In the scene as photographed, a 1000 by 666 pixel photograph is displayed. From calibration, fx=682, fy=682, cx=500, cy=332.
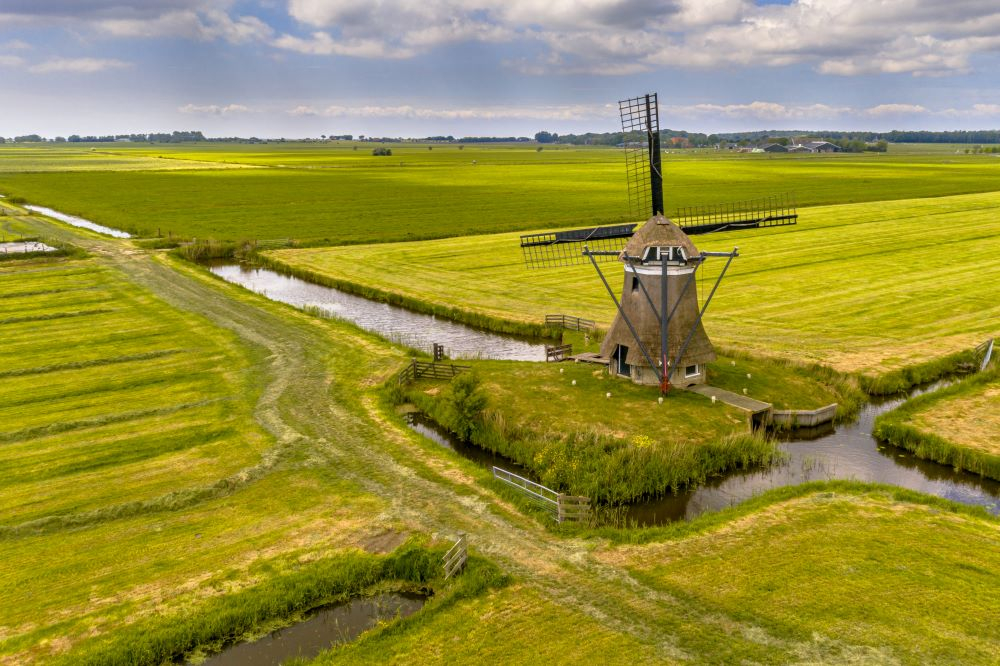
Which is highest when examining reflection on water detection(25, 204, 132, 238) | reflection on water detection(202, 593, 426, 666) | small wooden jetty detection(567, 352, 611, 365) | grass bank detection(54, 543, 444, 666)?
reflection on water detection(25, 204, 132, 238)

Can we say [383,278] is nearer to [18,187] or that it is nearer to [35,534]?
[35,534]

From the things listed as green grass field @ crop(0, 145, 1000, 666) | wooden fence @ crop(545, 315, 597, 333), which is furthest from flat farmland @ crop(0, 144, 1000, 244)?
wooden fence @ crop(545, 315, 597, 333)

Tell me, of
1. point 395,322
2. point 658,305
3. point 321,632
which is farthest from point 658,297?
point 395,322

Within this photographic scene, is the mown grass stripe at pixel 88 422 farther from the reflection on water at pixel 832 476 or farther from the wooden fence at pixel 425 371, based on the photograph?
→ the reflection on water at pixel 832 476

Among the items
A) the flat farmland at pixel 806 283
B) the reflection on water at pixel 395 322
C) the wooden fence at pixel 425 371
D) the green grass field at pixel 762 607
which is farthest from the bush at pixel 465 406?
the flat farmland at pixel 806 283

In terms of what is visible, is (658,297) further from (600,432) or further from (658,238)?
(600,432)

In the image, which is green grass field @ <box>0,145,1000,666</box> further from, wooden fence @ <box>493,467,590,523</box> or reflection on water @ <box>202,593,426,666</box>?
wooden fence @ <box>493,467,590,523</box>
